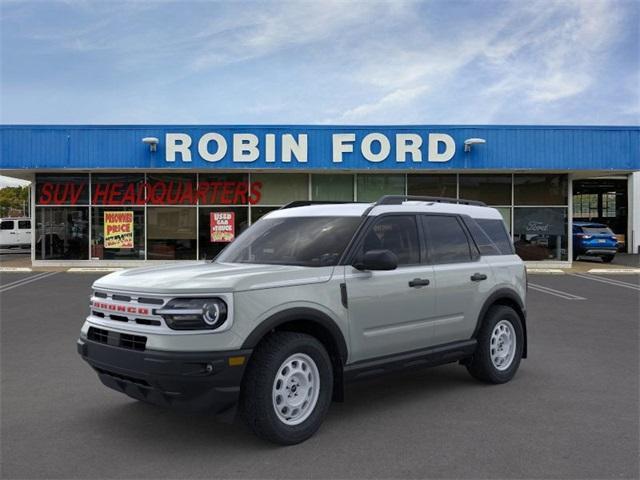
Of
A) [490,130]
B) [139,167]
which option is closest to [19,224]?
[139,167]

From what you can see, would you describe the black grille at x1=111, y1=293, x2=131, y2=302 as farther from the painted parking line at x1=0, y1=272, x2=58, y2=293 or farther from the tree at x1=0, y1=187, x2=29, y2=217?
the tree at x1=0, y1=187, x2=29, y2=217

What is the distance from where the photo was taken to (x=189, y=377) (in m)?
4.18

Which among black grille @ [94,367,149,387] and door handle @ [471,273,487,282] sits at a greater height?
door handle @ [471,273,487,282]

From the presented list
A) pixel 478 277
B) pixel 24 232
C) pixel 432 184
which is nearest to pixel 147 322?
pixel 478 277

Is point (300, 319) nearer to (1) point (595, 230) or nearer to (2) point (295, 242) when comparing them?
(2) point (295, 242)

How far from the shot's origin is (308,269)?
4.88 meters

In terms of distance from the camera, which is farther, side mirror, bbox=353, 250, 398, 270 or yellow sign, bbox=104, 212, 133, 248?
yellow sign, bbox=104, 212, 133, 248

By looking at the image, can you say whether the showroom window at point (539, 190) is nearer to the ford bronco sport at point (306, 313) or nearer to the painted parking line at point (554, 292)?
the painted parking line at point (554, 292)

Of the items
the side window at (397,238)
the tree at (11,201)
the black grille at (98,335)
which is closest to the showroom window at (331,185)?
the side window at (397,238)

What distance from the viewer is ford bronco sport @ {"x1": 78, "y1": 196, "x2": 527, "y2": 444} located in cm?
427

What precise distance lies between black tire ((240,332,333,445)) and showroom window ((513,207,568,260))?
802 inches

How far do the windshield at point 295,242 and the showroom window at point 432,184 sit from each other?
17870mm

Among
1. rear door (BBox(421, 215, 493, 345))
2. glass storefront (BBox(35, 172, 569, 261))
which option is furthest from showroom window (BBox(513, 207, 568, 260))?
rear door (BBox(421, 215, 493, 345))

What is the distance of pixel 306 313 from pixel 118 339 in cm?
139
